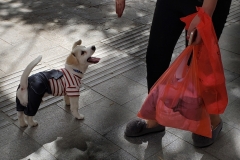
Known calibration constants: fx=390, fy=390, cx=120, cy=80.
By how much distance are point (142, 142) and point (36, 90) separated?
1077 millimetres

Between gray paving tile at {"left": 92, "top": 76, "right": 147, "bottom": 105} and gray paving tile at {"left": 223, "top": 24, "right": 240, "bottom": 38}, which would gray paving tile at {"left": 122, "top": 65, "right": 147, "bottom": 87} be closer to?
gray paving tile at {"left": 92, "top": 76, "right": 147, "bottom": 105}

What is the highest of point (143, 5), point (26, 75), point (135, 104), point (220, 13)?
point (220, 13)

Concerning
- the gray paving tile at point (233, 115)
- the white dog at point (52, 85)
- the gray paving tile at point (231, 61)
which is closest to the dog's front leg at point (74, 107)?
the white dog at point (52, 85)

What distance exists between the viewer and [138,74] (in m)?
4.84

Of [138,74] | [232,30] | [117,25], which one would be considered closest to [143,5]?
[117,25]

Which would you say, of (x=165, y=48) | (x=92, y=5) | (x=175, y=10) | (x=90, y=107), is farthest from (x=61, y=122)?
(x=92, y=5)

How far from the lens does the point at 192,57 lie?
120 inches

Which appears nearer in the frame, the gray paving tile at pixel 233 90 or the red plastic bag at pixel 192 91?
the red plastic bag at pixel 192 91

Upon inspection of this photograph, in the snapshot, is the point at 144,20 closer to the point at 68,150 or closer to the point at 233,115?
the point at 233,115

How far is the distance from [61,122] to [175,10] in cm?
160

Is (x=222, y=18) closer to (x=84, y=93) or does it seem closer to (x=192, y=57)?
(x=192, y=57)

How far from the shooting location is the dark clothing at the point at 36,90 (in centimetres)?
350

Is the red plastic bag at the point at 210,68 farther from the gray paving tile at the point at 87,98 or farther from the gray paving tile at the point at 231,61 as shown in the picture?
the gray paving tile at the point at 231,61

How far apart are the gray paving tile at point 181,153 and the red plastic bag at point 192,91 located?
41cm
